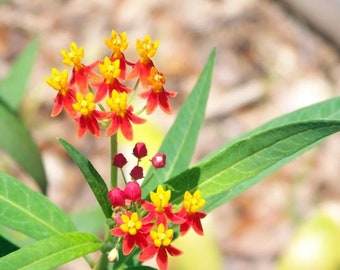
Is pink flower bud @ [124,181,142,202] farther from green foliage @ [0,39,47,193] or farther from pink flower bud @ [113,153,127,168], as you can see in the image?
green foliage @ [0,39,47,193]

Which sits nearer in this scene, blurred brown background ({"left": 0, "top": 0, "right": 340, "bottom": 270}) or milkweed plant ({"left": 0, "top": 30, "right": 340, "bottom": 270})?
milkweed plant ({"left": 0, "top": 30, "right": 340, "bottom": 270})

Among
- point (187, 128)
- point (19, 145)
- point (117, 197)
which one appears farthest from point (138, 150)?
point (19, 145)

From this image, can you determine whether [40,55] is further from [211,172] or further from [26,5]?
[211,172]

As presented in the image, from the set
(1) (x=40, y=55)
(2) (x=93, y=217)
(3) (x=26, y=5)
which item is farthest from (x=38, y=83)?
(2) (x=93, y=217)

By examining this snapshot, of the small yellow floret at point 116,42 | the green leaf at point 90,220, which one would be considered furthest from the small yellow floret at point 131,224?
the green leaf at point 90,220

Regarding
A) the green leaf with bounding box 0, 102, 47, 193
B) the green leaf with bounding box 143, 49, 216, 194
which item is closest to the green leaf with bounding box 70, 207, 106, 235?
the green leaf with bounding box 0, 102, 47, 193

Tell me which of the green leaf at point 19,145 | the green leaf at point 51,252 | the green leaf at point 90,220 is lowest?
the green leaf at point 51,252

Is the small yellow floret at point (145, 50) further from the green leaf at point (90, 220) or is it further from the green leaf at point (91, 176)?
the green leaf at point (90, 220)

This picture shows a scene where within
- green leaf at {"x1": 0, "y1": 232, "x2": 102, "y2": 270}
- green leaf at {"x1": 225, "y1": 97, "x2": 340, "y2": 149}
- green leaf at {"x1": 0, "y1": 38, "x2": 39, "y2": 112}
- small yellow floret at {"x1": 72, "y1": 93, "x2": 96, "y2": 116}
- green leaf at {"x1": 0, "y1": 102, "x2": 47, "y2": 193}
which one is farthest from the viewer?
green leaf at {"x1": 0, "y1": 38, "x2": 39, "y2": 112}
